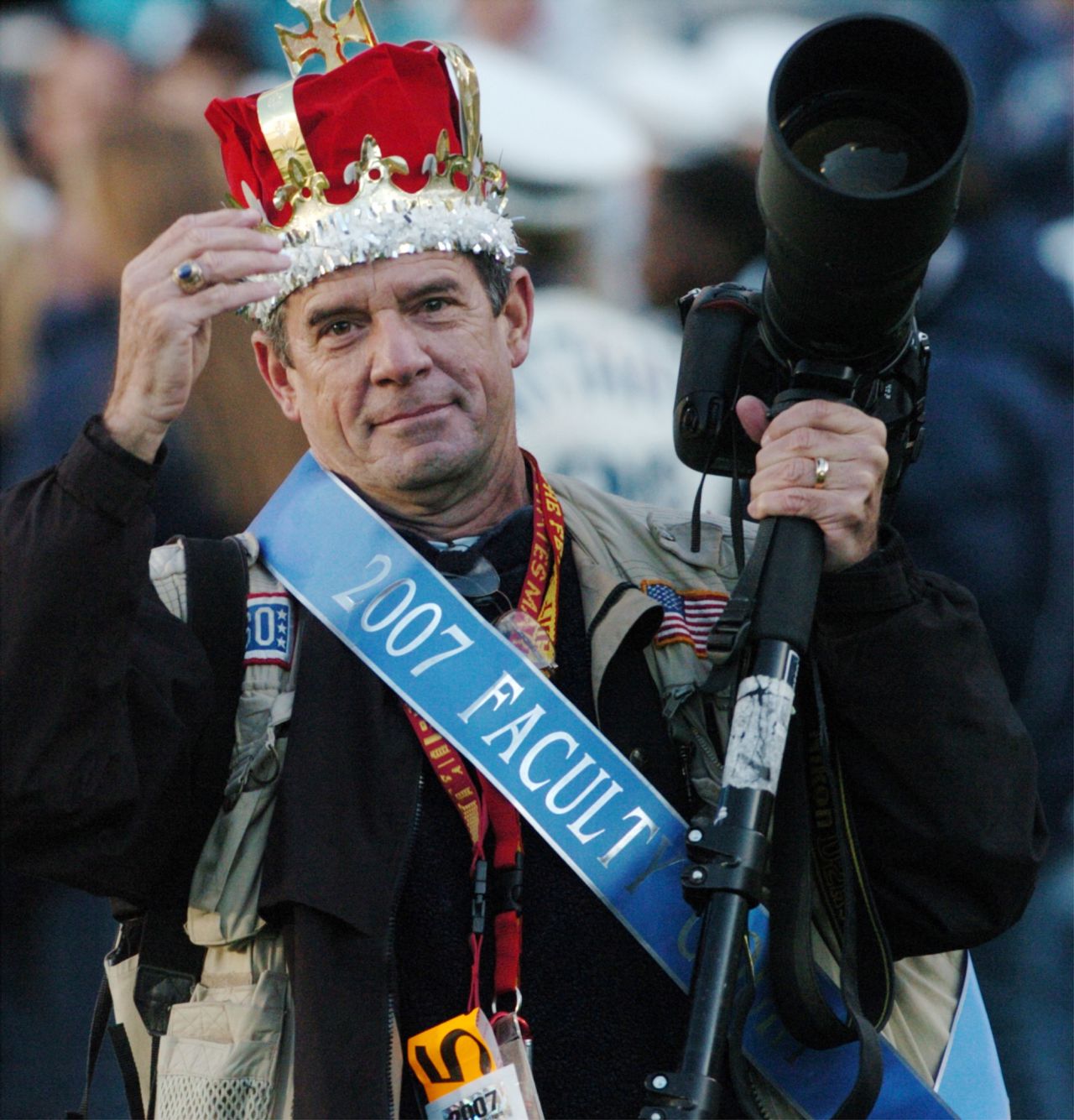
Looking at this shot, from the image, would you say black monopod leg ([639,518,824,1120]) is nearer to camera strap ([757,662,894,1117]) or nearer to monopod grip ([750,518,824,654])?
monopod grip ([750,518,824,654])

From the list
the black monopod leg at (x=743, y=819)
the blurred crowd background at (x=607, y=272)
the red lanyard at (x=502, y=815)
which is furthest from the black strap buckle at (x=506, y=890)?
the blurred crowd background at (x=607, y=272)

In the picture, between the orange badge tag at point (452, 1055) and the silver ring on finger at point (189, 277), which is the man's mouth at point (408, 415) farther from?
the orange badge tag at point (452, 1055)

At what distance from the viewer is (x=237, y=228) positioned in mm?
1888

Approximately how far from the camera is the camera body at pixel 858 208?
69.2 inches

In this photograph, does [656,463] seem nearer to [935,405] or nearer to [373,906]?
[935,405]

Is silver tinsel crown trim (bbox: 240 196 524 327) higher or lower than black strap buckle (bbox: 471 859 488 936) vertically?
higher

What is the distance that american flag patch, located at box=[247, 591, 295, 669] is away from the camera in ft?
7.16

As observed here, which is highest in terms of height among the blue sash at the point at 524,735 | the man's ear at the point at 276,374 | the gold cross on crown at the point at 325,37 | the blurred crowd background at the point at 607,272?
the blurred crowd background at the point at 607,272

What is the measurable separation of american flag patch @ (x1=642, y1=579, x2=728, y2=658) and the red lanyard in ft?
0.43

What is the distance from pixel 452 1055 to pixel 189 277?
0.88m

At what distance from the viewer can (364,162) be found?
2.38 metres

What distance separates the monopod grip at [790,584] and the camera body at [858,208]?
0.14 m

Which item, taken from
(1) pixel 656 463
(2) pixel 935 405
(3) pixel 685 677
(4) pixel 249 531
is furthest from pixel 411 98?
(2) pixel 935 405

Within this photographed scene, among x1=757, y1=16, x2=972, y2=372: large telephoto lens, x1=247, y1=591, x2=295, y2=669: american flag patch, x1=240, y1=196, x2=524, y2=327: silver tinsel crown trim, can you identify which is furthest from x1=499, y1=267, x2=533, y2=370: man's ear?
x1=757, y1=16, x2=972, y2=372: large telephoto lens
